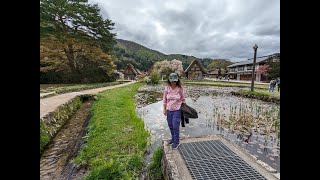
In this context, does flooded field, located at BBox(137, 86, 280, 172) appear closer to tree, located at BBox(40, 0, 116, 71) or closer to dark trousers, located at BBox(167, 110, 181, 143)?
dark trousers, located at BBox(167, 110, 181, 143)

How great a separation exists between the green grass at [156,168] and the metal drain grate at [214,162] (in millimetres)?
528

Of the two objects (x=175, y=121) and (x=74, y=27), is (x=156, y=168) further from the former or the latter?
(x=74, y=27)

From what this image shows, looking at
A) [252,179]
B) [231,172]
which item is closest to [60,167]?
[231,172]

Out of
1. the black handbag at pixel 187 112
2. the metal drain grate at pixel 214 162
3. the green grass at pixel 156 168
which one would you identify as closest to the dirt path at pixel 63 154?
the green grass at pixel 156 168

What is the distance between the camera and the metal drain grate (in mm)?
3387

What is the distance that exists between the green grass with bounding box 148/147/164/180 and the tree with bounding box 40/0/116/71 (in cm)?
2318

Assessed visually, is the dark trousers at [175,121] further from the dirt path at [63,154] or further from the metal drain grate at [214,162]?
the dirt path at [63,154]

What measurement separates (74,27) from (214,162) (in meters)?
25.8

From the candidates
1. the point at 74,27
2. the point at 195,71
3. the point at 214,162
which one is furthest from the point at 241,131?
the point at 195,71

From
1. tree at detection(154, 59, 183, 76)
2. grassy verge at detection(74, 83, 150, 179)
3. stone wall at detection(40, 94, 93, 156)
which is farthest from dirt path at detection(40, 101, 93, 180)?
tree at detection(154, 59, 183, 76)

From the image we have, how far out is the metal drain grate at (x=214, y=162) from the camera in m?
3.39
